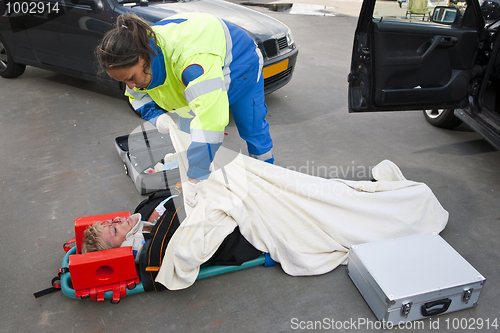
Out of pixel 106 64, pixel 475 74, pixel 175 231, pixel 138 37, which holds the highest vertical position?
pixel 138 37

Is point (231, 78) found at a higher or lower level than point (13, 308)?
higher

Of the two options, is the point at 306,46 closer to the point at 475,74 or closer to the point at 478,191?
the point at 475,74

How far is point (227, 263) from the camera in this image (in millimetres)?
2137

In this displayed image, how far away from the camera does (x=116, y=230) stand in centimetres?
217

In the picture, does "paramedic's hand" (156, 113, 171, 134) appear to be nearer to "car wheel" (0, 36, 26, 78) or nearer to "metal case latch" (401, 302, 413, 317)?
"metal case latch" (401, 302, 413, 317)

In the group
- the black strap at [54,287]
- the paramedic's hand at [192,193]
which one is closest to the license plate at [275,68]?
the paramedic's hand at [192,193]

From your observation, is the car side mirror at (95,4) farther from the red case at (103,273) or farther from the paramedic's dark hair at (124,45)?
the red case at (103,273)

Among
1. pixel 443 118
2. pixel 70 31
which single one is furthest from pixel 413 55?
pixel 70 31

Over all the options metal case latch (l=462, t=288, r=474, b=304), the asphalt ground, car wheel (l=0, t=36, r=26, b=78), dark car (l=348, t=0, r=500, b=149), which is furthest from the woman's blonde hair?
car wheel (l=0, t=36, r=26, b=78)

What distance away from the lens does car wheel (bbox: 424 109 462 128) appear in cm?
386

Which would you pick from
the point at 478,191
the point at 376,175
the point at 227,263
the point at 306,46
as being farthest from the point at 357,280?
the point at 306,46

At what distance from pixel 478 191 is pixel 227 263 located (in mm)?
2164

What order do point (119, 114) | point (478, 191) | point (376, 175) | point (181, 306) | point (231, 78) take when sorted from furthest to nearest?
point (119, 114)
point (478, 191)
point (376, 175)
point (231, 78)
point (181, 306)

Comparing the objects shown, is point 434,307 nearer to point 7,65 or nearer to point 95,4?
point 95,4
